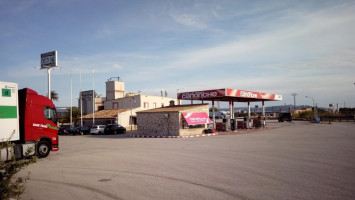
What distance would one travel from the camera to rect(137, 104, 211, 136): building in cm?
2823

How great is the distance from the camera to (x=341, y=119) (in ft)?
189

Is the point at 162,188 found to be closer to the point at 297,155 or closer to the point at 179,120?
the point at 297,155

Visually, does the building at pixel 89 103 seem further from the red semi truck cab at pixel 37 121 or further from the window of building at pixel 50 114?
the red semi truck cab at pixel 37 121

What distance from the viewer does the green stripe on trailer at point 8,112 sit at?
1274cm

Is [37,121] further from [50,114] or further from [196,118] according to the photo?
[196,118]

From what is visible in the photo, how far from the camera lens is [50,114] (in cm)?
1620

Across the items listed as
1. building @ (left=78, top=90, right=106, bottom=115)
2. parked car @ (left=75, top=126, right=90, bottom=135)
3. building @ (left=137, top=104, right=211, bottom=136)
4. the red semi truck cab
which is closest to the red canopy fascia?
building @ (left=137, top=104, right=211, bottom=136)

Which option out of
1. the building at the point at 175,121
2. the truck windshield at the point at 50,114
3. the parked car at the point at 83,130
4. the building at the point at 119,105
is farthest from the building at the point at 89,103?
the truck windshield at the point at 50,114

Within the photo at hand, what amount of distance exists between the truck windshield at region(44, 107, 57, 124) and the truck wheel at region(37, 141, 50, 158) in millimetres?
1483

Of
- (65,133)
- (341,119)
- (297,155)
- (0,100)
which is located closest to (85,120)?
(65,133)

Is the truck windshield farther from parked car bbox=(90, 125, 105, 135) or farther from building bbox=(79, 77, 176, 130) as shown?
building bbox=(79, 77, 176, 130)

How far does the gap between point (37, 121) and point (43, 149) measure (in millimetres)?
1622

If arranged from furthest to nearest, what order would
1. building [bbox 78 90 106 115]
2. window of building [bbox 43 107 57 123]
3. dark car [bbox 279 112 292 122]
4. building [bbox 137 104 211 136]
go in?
dark car [bbox 279 112 292 122] < building [bbox 78 90 106 115] < building [bbox 137 104 211 136] < window of building [bbox 43 107 57 123]

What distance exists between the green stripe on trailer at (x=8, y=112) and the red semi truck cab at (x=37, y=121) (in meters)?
1.00
